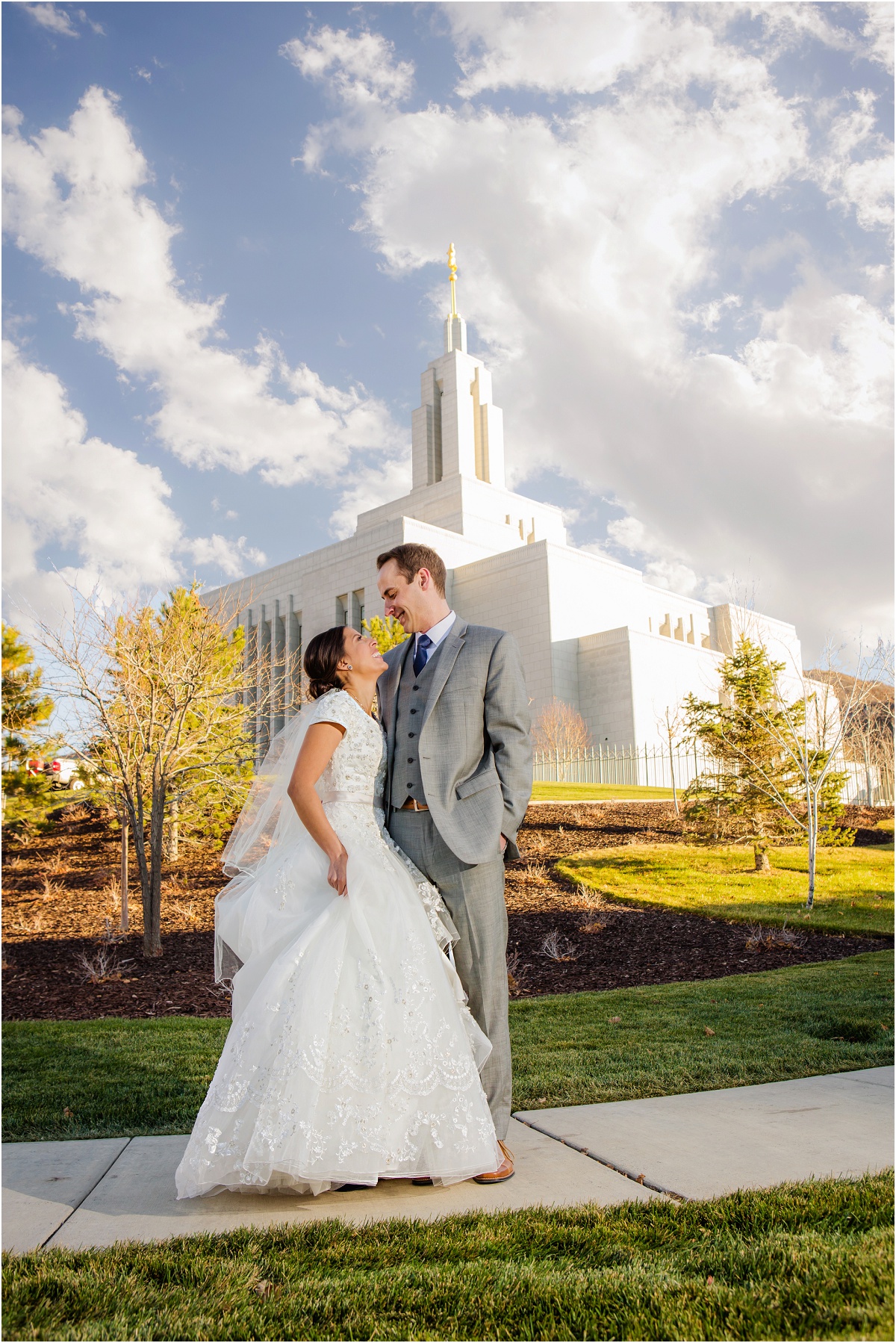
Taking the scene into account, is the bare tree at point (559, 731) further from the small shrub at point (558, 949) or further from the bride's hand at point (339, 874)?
the bride's hand at point (339, 874)

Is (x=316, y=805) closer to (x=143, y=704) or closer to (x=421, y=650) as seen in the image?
(x=421, y=650)

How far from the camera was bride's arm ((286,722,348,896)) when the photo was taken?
11.9 ft

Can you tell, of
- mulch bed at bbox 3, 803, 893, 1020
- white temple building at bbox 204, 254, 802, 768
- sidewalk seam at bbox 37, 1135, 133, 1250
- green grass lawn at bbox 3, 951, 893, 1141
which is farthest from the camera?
white temple building at bbox 204, 254, 802, 768

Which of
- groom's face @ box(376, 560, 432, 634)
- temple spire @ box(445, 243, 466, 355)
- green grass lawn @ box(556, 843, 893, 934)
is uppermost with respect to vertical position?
temple spire @ box(445, 243, 466, 355)

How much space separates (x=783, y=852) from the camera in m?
17.8

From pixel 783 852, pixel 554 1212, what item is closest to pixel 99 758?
pixel 554 1212

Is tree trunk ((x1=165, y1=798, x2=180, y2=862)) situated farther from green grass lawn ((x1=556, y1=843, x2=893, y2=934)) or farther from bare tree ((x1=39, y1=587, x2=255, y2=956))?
green grass lawn ((x1=556, y1=843, x2=893, y2=934))

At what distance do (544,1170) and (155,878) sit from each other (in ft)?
27.6

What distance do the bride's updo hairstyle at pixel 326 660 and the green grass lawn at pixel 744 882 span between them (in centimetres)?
1036

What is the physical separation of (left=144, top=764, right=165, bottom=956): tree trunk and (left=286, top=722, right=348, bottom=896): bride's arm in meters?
7.76

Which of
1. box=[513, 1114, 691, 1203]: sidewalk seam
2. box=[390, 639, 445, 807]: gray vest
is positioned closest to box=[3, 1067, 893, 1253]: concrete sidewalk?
box=[513, 1114, 691, 1203]: sidewalk seam

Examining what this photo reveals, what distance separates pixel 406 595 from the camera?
4184 mm

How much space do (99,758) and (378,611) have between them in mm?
29218

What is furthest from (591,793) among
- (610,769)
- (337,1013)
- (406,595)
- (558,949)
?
(337,1013)
